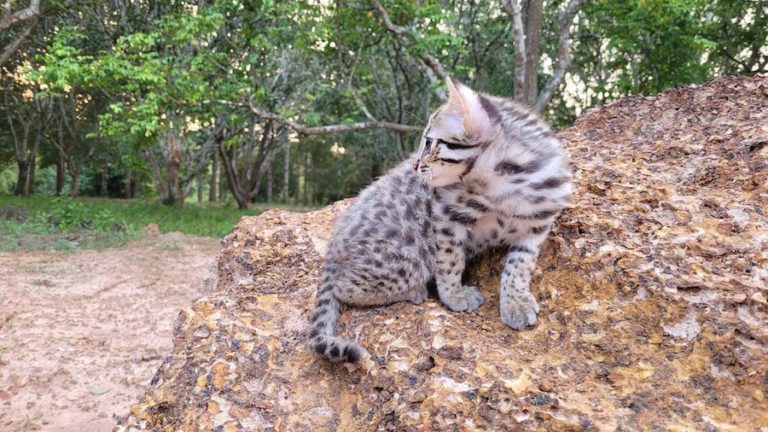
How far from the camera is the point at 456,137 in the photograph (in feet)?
9.37

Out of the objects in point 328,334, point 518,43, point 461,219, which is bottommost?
point 328,334

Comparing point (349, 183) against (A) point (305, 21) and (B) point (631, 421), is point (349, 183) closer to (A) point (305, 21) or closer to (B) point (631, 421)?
(A) point (305, 21)

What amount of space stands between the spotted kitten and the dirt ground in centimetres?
200

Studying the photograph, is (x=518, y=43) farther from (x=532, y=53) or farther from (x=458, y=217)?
(x=458, y=217)

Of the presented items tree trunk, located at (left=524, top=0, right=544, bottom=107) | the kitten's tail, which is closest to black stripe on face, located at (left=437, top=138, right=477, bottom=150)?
the kitten's tail

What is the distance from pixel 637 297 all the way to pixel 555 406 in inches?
33.4

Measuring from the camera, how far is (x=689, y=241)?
2.83 metres

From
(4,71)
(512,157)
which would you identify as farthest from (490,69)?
(4,71)

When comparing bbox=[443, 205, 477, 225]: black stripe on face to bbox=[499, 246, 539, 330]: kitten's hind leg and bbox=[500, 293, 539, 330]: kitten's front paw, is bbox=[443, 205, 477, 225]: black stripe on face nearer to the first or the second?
bbox=[499, 246, 539, 330]: kitten's hind leg

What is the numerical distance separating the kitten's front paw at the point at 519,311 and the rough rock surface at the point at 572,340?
6 centimetres

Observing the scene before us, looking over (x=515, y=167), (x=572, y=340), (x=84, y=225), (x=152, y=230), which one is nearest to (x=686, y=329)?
(x=572, y=340)

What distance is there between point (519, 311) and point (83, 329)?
6368 mm

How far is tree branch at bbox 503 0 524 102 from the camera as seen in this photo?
9.16m

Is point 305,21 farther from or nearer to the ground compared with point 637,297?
farther from the ground
